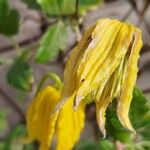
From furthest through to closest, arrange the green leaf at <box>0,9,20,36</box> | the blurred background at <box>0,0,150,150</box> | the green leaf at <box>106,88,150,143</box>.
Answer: the blurred background at <box>0,0,150,150</box>
the green leaf at <box>0,9,20,36</box>
the green leaf at <box>106,88,150,143</box>

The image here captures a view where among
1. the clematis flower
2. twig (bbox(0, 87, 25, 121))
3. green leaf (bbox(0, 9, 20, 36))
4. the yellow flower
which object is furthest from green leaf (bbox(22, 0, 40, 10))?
twig (bbox(0, 87, 25, 121))

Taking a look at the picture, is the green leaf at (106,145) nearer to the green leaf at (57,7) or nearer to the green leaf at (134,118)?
the green leaf at (134,118)

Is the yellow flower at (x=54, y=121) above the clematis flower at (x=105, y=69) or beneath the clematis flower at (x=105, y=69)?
beneath

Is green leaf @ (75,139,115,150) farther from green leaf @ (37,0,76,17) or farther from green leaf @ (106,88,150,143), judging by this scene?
green leaf @ (37,0,76,17)

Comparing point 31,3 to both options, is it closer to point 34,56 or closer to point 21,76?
point 21,76

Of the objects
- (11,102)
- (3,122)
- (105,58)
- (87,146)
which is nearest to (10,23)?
(87,146)

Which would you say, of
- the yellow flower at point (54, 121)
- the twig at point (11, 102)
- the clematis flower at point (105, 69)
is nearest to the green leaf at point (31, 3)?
the yellow flower at point (54, 121)
